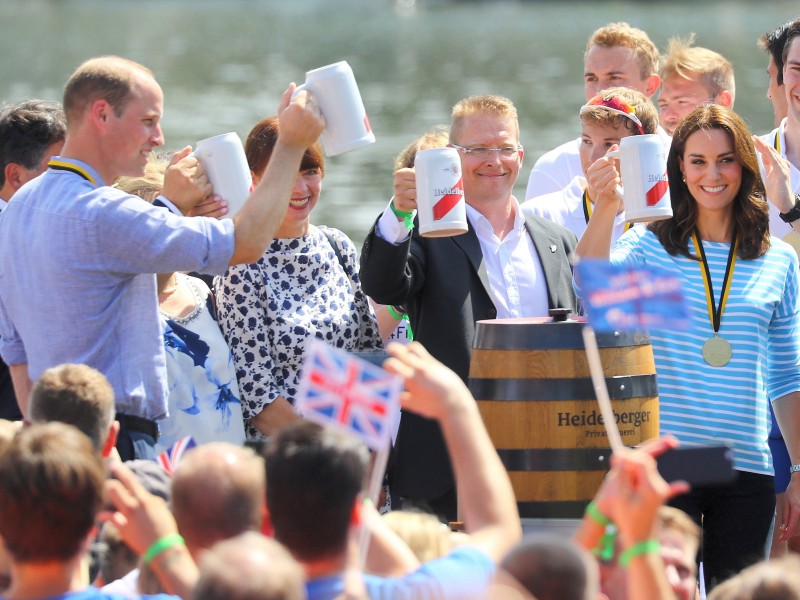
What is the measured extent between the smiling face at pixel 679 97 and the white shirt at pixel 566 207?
1.29 metres

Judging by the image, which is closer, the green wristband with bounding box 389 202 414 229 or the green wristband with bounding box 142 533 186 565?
the green wristband with bounding box 142 533 186 565

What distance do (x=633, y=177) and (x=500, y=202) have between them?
616mm

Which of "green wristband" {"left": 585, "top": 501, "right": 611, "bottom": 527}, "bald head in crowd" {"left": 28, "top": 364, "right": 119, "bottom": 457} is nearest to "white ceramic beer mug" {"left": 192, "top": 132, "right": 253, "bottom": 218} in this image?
"bald head in crowd" {"left": 28, "top": 364, "right": 119, "bottom": 457}

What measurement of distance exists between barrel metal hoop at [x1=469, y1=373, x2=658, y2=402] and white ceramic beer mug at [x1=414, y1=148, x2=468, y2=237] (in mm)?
530

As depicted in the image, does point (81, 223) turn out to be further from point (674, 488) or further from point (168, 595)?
point (674, 488)

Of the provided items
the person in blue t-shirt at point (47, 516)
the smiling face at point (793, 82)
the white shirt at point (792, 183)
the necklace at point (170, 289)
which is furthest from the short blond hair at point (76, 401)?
the smiling face at point (793, 82)

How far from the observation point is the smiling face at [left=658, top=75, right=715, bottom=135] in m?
7.43

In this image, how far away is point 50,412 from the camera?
3.76m

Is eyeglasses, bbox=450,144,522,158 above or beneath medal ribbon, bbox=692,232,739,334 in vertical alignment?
above

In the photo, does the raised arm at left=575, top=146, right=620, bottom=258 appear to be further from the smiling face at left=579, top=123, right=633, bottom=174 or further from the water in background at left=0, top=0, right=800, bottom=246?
the water in background at left=0, top=0, right=800, bottom=246

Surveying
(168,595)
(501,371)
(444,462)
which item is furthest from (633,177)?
(168,595)

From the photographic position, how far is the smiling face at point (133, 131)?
4539 mm

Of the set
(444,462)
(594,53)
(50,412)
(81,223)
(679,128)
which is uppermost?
(594,53)

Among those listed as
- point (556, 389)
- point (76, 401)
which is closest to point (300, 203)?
point (556, 389)
